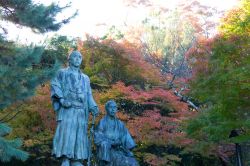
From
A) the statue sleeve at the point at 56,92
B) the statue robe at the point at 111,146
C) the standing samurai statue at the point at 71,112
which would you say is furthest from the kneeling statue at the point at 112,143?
the statue sleeve at the point at 56,92

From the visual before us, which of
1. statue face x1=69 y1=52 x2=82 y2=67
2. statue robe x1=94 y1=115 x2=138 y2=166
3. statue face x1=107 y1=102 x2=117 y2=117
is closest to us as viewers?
statue face x1=69 y1=52 x2=82 y2=67

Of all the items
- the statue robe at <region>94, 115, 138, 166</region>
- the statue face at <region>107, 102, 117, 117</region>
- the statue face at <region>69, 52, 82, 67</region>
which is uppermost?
the statue face at <region>69, 52, 82, 67</region>

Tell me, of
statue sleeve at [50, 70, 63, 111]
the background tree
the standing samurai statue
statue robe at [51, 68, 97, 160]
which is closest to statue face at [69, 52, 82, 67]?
the standing samurai statue

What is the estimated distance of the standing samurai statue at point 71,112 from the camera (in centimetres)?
622

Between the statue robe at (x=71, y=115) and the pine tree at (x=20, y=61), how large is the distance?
3.91 feet

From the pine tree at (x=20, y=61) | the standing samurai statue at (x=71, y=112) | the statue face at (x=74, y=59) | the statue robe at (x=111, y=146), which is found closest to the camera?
the standing samurai statue at (x=71, y=112)

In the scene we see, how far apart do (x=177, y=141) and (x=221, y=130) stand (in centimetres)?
370

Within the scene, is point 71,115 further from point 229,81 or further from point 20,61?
point 229,81

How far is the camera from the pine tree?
25.3 ft

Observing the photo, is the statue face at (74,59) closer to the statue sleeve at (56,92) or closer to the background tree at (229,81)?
the statue sleeve at (56,92)

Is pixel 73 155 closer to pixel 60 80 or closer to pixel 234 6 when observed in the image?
pixel 60 80

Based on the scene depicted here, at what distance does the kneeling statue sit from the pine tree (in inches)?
55.3

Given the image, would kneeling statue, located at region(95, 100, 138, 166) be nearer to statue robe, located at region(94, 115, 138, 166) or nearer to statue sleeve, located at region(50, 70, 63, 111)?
statue robe, located at region(94, 115, 138, 166)

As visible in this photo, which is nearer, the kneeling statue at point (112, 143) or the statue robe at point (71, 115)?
the statue robe at point (71, 115)
